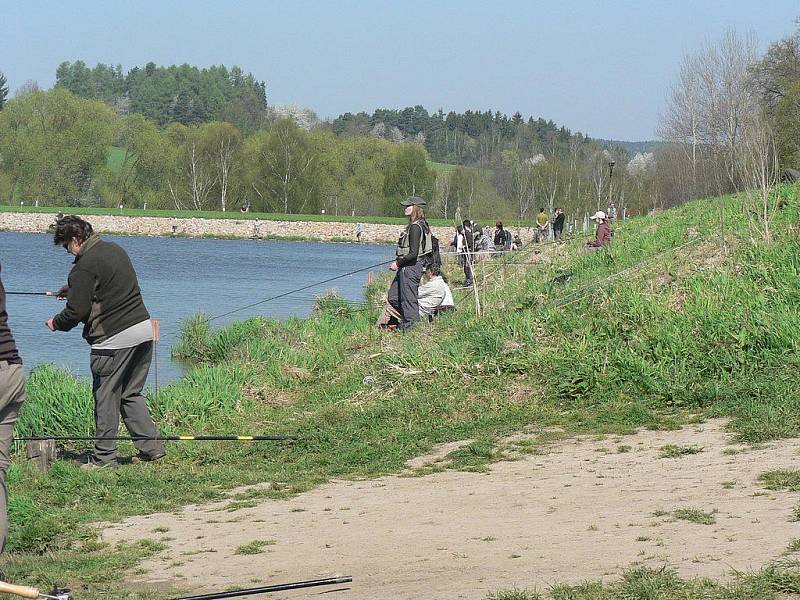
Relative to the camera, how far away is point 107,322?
8.71 m

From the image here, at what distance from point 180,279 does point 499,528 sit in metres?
32.7

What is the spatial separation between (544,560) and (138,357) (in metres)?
4.37

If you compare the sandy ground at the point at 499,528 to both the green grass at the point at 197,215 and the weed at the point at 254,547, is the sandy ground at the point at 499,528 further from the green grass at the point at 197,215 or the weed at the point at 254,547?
the green grass at the point at 197,215

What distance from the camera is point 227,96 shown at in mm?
170125

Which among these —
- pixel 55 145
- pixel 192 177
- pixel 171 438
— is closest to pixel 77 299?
pixel 171 438

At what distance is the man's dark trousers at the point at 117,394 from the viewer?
346 inches

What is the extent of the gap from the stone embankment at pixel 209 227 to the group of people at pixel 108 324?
64496 millimetres

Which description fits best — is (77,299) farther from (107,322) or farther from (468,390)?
(468,390)

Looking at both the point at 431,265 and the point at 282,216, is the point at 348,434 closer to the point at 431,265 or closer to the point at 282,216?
the point at 431,265

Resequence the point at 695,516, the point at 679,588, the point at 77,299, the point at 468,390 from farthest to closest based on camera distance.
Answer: the point at 468,390, the point at 77,299, the point at 695,516, the point at 679,588

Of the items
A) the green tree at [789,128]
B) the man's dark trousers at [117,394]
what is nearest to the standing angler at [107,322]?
the man's dark trousers at [117,394]

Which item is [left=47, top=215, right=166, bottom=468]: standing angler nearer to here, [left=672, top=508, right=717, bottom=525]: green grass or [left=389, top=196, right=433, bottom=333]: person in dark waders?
[left=672, top=508, right=717, bottom=525]: green grass

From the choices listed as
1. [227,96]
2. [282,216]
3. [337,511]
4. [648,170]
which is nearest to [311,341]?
[337,511]

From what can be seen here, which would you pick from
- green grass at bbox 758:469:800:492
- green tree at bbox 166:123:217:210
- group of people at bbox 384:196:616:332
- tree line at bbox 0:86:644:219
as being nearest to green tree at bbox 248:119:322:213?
tree line at bbox 0:86:644:219
